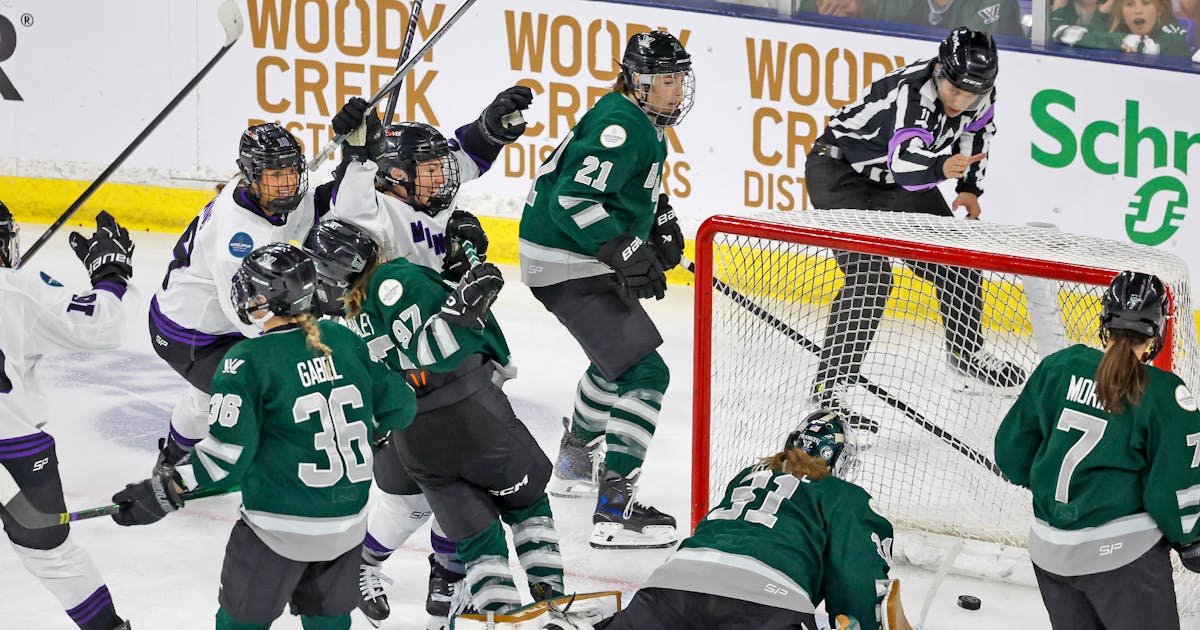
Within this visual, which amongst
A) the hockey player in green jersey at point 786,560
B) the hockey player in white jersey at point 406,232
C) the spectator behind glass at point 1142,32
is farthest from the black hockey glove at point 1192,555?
the spectator behind glass at point 1142,32

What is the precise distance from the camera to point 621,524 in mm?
4094

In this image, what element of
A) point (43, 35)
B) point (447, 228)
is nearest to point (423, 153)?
point (447, 228)

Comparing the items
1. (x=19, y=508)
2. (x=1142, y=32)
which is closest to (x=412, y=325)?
(x=19, y=508)

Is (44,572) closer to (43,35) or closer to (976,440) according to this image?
(976,440)

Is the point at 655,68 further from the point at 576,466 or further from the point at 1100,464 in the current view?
the point at 1100,464

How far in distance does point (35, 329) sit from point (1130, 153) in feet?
13.4

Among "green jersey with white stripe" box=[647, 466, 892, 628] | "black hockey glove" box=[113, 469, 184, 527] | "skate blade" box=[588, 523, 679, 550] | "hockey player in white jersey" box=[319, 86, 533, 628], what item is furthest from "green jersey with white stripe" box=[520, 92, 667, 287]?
"black hockey glove" box=[113, 469, 184, 527]

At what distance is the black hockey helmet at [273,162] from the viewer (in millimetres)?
3871

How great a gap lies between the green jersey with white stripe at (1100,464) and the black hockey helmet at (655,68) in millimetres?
1351

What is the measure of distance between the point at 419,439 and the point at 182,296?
3.41 ft

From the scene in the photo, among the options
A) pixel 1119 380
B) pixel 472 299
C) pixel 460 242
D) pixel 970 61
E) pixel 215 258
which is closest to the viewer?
pixel 1119 380

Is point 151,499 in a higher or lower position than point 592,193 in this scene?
lower

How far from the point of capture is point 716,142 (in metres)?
6.43

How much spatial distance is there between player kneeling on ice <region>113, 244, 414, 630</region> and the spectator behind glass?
391cm
